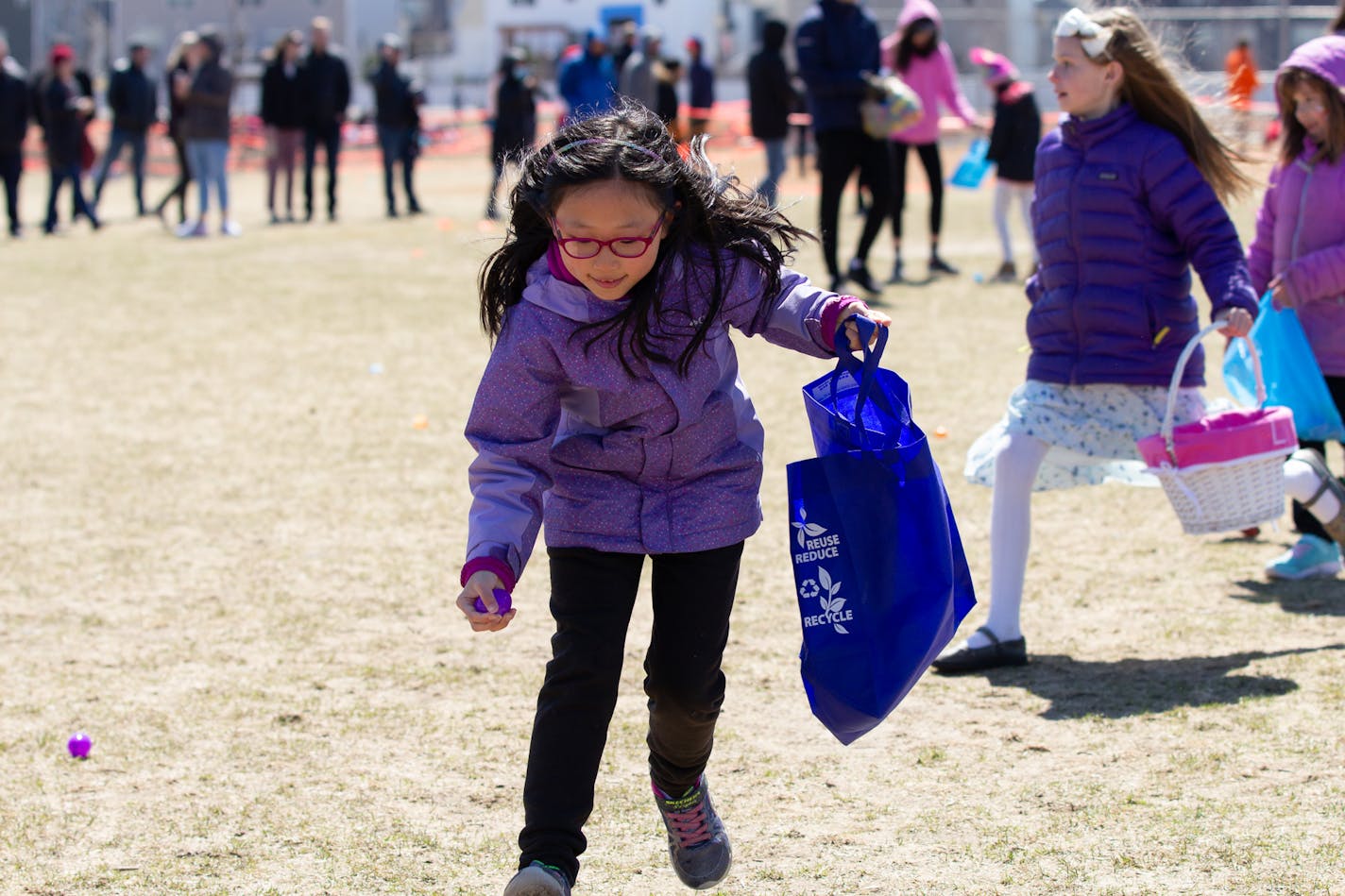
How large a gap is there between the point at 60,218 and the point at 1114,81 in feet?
62.2

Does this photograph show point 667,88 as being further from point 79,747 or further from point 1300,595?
point 79,747

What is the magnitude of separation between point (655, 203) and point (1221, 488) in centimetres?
218

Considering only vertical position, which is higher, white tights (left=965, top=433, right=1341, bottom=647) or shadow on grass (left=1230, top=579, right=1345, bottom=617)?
white tights (left=965, top=433, right=1341, bottom=647)

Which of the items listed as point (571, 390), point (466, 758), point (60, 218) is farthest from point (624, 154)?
point (60, 218)

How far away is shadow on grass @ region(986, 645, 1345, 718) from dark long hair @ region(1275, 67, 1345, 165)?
1584 mm

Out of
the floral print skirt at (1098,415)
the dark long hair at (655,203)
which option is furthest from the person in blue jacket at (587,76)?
the dark long hair at (655,203)

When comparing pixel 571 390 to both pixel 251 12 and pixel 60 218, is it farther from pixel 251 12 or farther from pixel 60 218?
pixel 251 12

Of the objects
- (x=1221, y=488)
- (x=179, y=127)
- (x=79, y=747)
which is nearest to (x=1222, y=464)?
(x=1221, y=488)

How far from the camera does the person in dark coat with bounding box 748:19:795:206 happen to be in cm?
1421

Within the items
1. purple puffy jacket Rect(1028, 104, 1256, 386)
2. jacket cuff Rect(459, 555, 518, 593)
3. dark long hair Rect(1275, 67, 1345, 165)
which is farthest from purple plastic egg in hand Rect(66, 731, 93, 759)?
dark long hair Rect(1275, 67, 1345, 165)

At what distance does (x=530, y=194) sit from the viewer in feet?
10.2

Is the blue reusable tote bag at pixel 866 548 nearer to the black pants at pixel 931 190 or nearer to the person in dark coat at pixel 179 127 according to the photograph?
the black pants at pixel 931 190

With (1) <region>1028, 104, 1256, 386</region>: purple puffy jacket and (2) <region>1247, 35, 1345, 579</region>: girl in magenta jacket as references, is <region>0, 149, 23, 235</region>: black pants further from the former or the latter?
(1) <region>1028, 104, 1256, 386</region>: purple puffy jacket

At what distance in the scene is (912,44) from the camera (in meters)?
12.8
